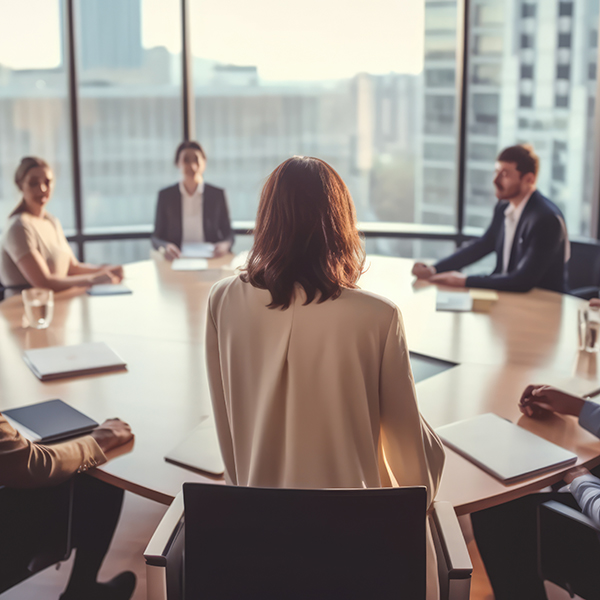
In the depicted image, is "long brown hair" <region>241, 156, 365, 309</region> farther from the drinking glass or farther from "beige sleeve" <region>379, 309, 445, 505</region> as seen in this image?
the drinking glass

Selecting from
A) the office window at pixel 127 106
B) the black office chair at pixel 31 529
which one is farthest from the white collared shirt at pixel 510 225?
the office window at pixel 127 106

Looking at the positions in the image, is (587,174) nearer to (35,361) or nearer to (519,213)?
(519,213)

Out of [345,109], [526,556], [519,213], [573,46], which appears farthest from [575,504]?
[345,109]

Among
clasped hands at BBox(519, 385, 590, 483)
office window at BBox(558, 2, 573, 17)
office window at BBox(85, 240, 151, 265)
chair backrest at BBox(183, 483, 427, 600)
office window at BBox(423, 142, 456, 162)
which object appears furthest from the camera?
office window at BBox(85, 240, 151, 265)

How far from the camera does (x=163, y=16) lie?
527 cm

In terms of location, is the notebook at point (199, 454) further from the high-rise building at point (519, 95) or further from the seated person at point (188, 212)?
the high-rise building at point (519, 95)

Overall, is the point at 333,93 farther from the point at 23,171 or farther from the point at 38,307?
the point at 38,307

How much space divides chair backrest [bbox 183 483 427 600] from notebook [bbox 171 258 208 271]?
8.66ft

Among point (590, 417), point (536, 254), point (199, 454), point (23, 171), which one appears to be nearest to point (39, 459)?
Answer: point (199, 454)

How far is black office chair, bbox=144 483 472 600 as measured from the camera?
1046mm

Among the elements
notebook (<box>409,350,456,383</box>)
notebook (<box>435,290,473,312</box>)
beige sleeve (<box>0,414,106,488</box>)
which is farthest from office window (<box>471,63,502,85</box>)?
beige sleeve (<box>0,414,106,488</box>)

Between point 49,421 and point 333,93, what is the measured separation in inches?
173

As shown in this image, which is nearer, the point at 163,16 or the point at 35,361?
the point at 35,361

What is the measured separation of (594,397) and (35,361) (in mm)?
1721
